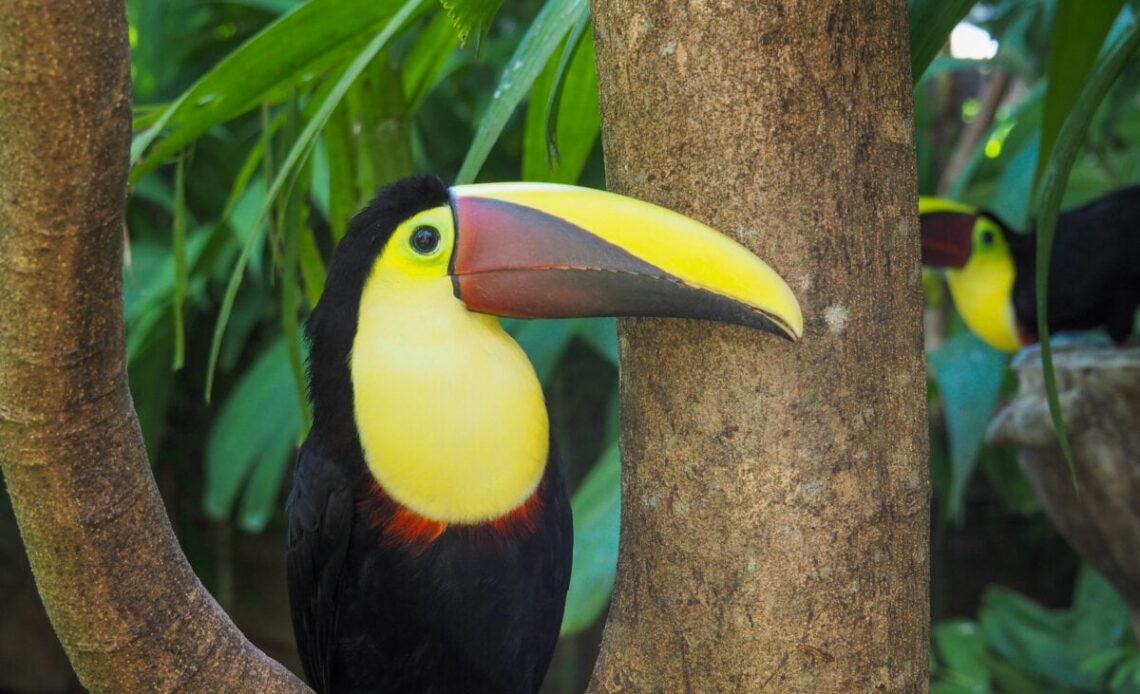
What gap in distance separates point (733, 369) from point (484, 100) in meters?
2.15

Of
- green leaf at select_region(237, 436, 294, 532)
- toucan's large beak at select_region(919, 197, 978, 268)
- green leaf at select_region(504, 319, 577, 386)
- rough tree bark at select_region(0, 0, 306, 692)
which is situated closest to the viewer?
rough tree bark at select_region(0, 0, 306, 692)

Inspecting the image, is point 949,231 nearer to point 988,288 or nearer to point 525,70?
point 988,288

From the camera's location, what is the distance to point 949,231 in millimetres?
2137

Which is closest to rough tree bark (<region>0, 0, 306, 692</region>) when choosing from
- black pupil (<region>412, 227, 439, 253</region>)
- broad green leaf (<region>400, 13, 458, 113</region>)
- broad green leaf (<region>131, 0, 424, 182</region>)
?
black pupil (<region>412, 227, 439, 253</region>)

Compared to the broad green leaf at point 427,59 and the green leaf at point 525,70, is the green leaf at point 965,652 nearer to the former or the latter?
the broad green leaf at point 427,59

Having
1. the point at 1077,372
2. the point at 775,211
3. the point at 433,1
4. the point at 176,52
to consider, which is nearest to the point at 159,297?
the point at 176,52

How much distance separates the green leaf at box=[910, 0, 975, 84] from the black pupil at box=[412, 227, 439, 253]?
42 centimetres

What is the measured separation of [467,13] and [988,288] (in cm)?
144

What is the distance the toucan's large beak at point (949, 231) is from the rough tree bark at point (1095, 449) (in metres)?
0.41

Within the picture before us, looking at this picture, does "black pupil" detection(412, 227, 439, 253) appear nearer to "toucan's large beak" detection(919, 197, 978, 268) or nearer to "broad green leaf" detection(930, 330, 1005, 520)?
"broad green leaf" detection(930, 330, 1005, 520)

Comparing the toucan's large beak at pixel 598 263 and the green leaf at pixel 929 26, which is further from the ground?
the green leaf at pixel 929 26

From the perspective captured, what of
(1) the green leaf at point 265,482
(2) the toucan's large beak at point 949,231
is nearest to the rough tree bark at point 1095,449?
(2) the toucan's large beak at point 949,231

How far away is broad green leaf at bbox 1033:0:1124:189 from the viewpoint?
1093 millimetres

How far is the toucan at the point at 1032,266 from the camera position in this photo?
1995mm
